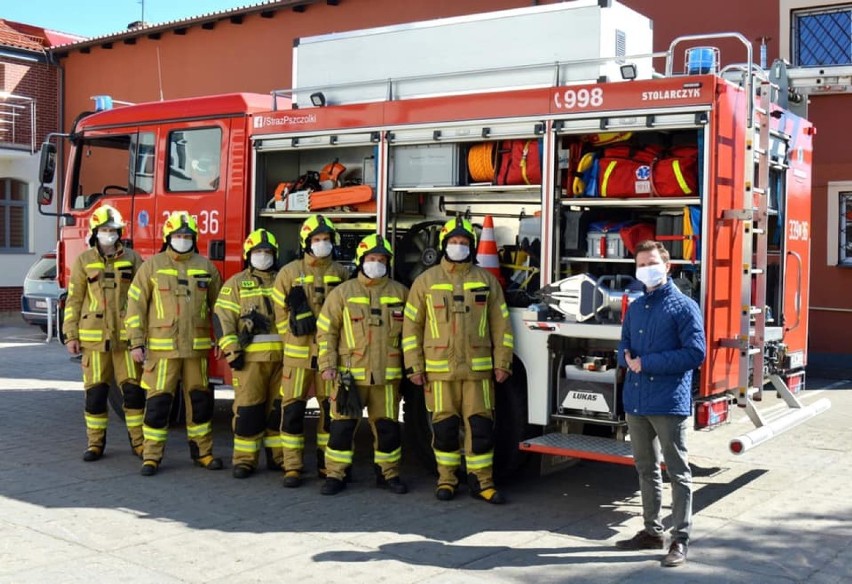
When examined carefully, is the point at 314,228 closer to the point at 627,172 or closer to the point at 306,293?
the point at 306,293

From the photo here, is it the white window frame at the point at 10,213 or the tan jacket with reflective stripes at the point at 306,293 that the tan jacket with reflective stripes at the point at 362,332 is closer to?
the tan jacket with reflective stripes at the point at 306,293

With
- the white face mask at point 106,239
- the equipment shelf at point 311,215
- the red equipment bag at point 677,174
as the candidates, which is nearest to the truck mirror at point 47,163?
the white face mask at point 106,239

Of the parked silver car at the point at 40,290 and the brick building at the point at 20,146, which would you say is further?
the brick building at the point at 20,146

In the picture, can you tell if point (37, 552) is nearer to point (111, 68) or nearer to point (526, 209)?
point (526, 209)

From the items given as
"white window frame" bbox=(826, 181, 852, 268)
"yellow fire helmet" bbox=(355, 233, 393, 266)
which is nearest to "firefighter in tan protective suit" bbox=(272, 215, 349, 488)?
"yellow fire helmet" bbox=(355, 233, 393, 266)

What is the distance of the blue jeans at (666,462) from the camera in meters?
5.12

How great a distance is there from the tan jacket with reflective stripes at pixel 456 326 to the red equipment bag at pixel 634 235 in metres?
0.85

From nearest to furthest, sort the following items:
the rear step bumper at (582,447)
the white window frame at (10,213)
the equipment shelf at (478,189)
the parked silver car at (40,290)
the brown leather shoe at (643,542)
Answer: the brown leather shoe at (643,542) < the rear step bumper at (582,447) < the equipment shelf at (478,189) < the parked silver car at (40,290) < the white window frame at (10,213)

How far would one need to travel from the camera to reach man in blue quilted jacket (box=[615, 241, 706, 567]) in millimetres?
5078

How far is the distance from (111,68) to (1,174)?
10.9ft

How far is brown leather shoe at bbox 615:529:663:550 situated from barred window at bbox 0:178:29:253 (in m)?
19.4

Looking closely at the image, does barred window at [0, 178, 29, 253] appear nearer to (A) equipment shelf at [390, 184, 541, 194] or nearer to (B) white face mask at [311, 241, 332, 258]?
(B) white face mask at [311, 241, 332, 258]

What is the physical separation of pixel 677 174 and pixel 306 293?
2600 mm

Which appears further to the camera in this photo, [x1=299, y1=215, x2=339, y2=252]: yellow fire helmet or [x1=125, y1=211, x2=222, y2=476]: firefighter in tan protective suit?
[x1=125, y1=211, x2=222, y2=476]: firefighter in tan protective suit
